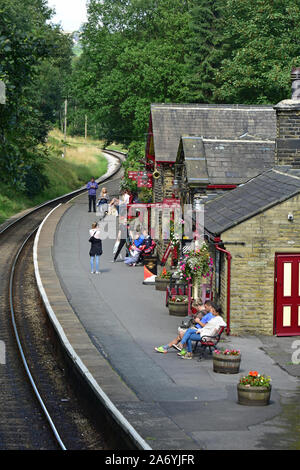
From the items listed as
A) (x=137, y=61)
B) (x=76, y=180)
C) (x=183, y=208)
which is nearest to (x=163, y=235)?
(x=183, y=208)

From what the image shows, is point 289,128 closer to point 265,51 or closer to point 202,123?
point 202,123

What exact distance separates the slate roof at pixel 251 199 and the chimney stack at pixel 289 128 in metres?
0.49

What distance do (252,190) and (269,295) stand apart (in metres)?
3.57

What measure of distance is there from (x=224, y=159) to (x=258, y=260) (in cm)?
657

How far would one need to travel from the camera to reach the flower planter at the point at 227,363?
15.6 metres

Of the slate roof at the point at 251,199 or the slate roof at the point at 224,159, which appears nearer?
the slate roof at the point at 251,199

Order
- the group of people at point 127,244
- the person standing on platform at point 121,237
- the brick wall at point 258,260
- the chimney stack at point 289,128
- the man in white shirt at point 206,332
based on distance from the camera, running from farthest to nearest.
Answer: the person standing on platform at point 121,237
the group of people at point 127,244
the chimney stack at point 289,128
the brick wall at point 258,260
the man in white shirt at point 206,332

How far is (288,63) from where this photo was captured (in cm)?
4469

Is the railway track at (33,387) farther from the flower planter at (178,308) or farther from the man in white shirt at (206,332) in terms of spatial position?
the flower planter at (178,308)

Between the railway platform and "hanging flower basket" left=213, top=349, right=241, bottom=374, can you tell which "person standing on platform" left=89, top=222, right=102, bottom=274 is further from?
"hanging flower basket" left=213, top=349, right=241, bottom=374

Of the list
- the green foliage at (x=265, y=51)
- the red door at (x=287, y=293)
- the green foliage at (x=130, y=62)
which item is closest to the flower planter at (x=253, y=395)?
the red door at (x=287, y=293)

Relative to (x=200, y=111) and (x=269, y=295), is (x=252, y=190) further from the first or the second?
(x=200, y=111)

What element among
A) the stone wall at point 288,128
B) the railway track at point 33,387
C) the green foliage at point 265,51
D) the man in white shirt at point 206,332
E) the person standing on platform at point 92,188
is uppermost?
the green foliage at point 265,51

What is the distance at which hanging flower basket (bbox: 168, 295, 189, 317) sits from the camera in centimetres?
2156
